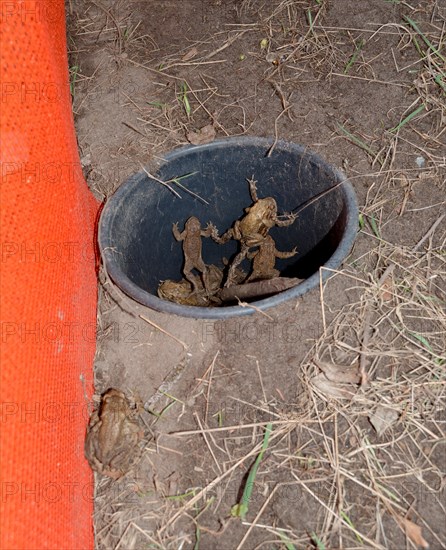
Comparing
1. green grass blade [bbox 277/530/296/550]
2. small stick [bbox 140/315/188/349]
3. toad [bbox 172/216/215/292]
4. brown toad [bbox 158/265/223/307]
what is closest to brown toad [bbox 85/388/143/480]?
small stick [bbox 140/315/188/349]

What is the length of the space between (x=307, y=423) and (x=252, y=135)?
61.7 inches

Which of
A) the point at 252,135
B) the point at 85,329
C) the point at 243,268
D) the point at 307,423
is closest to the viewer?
the point at 307,423

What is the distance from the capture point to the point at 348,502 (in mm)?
1876

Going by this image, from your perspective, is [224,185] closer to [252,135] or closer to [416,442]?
[252,135]

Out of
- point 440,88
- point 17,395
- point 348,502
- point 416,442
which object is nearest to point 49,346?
point 17,395

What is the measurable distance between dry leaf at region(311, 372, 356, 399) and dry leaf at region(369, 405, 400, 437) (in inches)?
4.2

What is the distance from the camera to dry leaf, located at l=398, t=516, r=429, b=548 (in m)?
1.75

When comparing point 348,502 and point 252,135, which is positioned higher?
point 252,135

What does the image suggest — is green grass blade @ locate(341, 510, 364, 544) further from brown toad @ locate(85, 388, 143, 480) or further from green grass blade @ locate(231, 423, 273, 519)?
brown toad @ locate(85, 388, 143, 480)

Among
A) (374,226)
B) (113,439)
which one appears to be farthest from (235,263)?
(113,439)

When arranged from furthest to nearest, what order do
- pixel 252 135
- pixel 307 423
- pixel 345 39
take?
pixel 345 39
pixel 252 135
pixel 307 423

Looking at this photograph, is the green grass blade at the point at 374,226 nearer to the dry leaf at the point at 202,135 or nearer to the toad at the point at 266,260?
the toad at the point at 266,260

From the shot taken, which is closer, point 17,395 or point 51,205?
point 17,395

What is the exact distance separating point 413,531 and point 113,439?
106 centimetres
